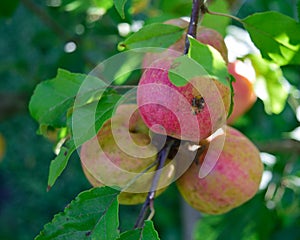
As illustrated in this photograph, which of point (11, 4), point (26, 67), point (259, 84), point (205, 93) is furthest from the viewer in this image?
point (26, 67)

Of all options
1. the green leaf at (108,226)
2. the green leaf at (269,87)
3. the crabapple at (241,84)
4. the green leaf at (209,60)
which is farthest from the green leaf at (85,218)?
the green leaf at (269,87)

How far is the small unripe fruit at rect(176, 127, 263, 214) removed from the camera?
0.90 meters

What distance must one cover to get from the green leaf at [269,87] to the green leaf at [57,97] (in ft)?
1.64

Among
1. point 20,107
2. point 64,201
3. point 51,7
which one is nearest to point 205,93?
point 51,7

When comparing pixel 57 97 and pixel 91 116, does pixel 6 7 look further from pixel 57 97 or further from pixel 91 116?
pixel 91 116

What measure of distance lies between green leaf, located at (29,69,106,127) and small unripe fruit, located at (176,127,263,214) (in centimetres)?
20

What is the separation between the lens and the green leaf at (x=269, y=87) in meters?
1.25

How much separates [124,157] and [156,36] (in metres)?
0.18

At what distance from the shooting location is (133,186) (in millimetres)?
865

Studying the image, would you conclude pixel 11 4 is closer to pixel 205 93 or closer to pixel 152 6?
pixel 152 6

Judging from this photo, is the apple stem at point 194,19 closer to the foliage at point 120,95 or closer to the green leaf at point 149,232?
the foliage at point 120,95

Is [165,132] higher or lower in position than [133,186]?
higher

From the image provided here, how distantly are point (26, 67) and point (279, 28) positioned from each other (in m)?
1.39

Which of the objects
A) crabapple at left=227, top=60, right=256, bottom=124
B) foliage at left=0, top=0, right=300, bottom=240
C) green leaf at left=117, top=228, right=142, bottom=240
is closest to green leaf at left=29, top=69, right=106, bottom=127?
foliage at left=0, top=0, right=300, bottom=240
